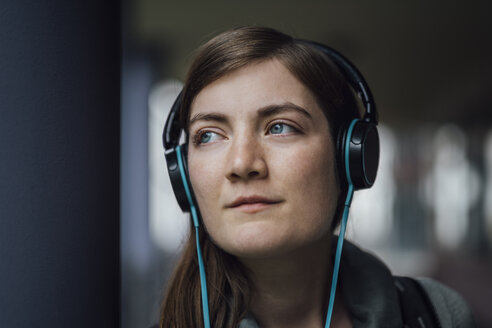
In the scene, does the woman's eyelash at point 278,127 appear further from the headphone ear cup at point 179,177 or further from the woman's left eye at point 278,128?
the headphone ear cup at point 179,177

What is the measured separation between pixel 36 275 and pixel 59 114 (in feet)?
1.11

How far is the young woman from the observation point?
3.91 feet

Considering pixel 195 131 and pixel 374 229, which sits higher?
pixel 195 131

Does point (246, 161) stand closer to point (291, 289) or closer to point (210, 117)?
point (210, 117)

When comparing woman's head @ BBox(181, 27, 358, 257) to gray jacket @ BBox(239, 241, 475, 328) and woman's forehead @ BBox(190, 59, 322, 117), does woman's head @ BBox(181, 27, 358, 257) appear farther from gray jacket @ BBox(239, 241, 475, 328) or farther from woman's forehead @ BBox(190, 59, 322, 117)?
gray jacket @ BBox(239, 241, 475, 328)

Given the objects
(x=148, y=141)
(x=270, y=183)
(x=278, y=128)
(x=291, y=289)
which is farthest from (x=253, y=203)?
(x=148, y=141)

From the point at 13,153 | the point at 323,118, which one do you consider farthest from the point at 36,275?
the point at 323,118

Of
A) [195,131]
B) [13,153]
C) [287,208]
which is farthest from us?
[195,131]

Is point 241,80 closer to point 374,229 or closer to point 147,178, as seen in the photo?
point 147,178

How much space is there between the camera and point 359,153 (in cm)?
125

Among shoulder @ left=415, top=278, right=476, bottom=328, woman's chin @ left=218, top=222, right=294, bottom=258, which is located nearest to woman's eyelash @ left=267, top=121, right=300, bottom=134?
woman's chin @ left=218, top=222, right=294, bottom=258

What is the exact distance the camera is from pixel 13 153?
1050mm

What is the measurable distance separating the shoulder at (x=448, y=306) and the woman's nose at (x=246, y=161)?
70cm

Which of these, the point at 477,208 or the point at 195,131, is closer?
the point at 195,131
